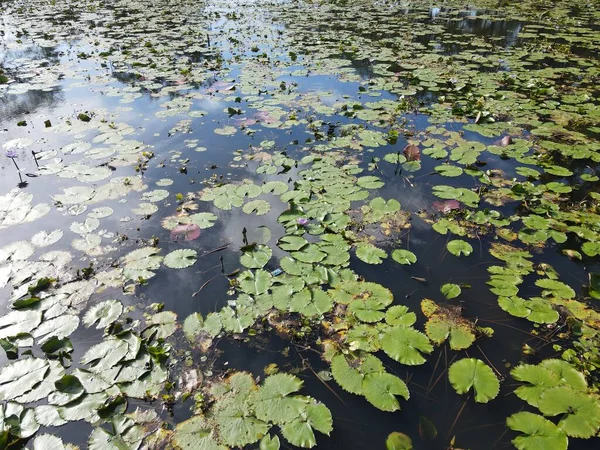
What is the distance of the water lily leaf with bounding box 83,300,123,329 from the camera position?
2799 mm

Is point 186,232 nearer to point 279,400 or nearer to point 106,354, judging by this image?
point 106,354

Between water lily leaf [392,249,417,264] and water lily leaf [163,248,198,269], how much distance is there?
2013 millimetres

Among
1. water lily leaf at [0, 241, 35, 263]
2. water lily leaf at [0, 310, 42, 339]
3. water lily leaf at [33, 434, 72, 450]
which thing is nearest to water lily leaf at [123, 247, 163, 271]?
water lily leaf at [0, 310, 42, 339]

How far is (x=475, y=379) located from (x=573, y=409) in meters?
0.56

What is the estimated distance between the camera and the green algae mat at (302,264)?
2.20m

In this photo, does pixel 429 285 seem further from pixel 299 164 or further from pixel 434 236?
pixel 299 164

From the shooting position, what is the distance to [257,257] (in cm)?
338

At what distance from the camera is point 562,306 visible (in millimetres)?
2809

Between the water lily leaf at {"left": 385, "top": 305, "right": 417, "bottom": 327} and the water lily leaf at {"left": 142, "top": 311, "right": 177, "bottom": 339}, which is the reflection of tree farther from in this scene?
the water lily leaf at {"left": 385, "top": 305, "right": 417, "bottom": 327}

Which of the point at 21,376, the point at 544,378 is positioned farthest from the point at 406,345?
the point at 21,376

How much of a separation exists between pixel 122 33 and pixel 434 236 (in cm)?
1379

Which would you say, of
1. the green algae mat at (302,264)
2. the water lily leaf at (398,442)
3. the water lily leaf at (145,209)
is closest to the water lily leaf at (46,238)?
the green algae mat at (302,264)

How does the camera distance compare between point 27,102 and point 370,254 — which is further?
point 27,102

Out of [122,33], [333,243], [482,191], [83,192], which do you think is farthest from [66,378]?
[122,33]
